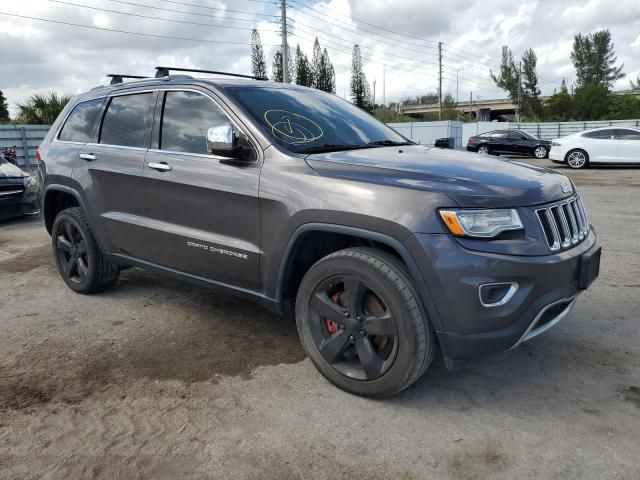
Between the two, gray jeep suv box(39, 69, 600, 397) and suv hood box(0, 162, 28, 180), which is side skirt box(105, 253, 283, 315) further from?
suv hood box(0, 162, 28, 180)

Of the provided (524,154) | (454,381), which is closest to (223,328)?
(454,381)

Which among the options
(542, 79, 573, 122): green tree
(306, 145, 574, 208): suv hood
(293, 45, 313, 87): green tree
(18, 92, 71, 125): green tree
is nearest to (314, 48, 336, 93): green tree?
(293, 45, 313, 87): green tree

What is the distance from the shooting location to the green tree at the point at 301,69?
6594cm

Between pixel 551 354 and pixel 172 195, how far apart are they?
8.72 feet

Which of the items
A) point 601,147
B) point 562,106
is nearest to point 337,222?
point 601,147

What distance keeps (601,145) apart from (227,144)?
16744 mm

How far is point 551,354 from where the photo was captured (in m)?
3.44

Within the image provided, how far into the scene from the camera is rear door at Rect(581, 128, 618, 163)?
1673 centimetres

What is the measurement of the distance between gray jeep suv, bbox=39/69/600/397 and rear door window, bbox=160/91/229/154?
1cm

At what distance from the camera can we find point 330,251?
3.24 m

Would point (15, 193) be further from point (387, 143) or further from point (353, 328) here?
point (353, 328)

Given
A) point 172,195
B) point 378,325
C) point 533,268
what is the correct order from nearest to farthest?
point 533,268, point 378,325, point 172,195

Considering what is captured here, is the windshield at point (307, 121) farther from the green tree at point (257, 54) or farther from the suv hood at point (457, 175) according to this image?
the green tree at point (257, 54)

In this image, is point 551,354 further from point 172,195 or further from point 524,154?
point 524,154
